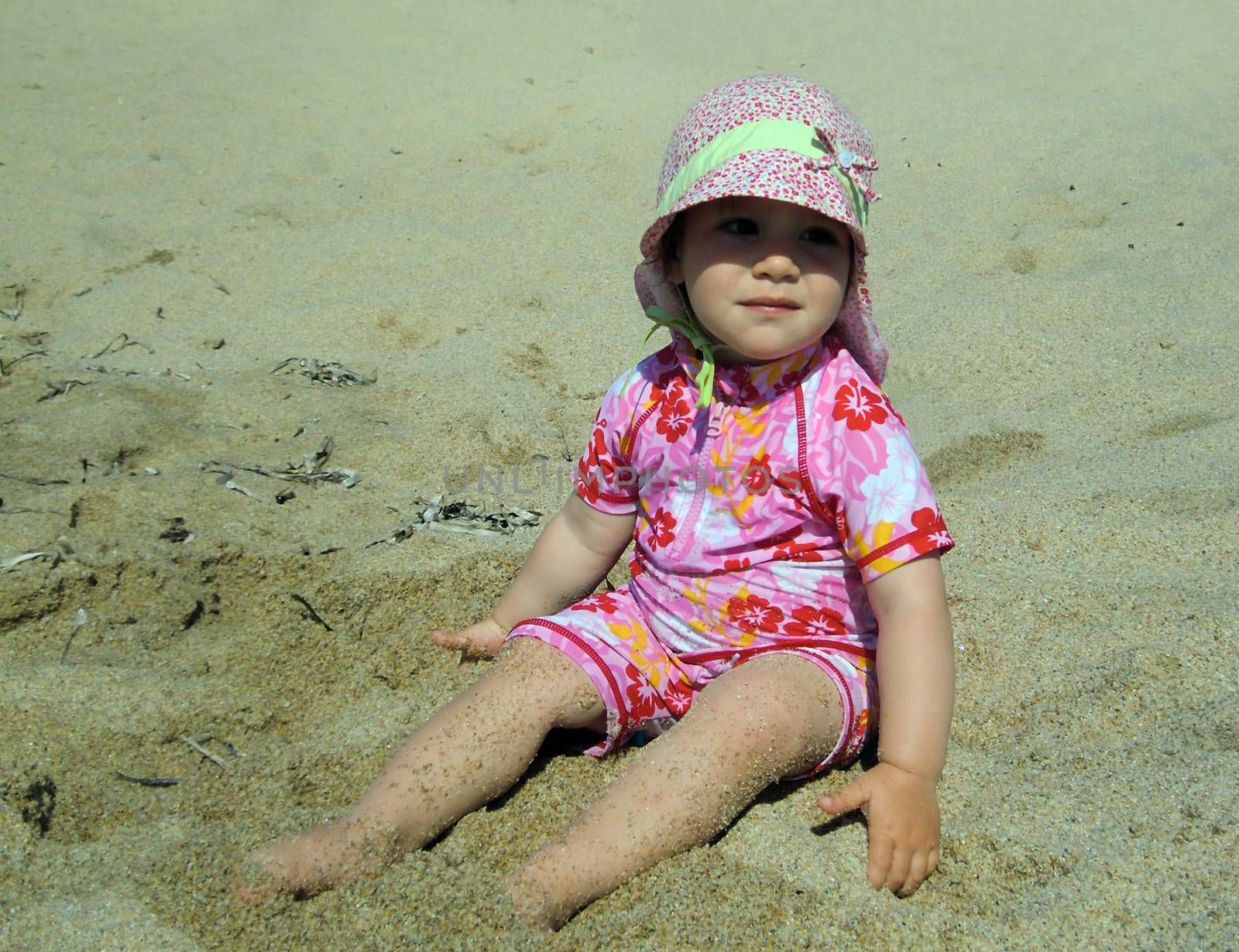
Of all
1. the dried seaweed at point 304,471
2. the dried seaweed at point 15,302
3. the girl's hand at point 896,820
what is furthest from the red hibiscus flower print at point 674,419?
the dried seaweed at point 15,302

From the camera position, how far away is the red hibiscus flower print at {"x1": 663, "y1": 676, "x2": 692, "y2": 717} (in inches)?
76.7

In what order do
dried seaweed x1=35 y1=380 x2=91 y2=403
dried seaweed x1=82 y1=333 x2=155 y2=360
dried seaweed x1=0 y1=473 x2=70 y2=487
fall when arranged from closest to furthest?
1. dried seaweed x1=0 y1=473 x2=70 y2=487
2. dried seaweed x1=35 y1=380 x2=91 y2=403
3. dried seaweed x1=82 y1=333 x2=155 y2=360

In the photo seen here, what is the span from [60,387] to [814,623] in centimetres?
210

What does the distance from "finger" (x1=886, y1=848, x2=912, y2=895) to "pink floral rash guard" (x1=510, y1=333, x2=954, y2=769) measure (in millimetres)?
254

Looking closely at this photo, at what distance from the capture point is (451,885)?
1548 millimetres

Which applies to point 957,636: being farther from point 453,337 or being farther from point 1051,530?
point 453,337

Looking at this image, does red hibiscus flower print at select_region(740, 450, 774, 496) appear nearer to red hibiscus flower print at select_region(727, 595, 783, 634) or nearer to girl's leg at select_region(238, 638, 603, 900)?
red hibiscus flower print at select_region(727, 595, 783, 634)

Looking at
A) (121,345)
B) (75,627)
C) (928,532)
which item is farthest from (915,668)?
(121,345)

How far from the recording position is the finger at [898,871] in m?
1.55

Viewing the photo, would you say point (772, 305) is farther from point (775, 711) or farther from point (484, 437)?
point (484, 437)

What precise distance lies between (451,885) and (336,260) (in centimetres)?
285

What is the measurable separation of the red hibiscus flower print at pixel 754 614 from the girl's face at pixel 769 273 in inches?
15.7

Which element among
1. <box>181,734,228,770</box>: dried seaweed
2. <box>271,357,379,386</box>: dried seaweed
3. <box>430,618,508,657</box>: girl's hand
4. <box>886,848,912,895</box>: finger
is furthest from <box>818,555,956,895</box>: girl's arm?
<box>271,357,379,386</box>: dried seaweed

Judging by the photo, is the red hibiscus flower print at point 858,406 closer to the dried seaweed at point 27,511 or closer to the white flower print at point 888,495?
the white flower print at point 888,495
